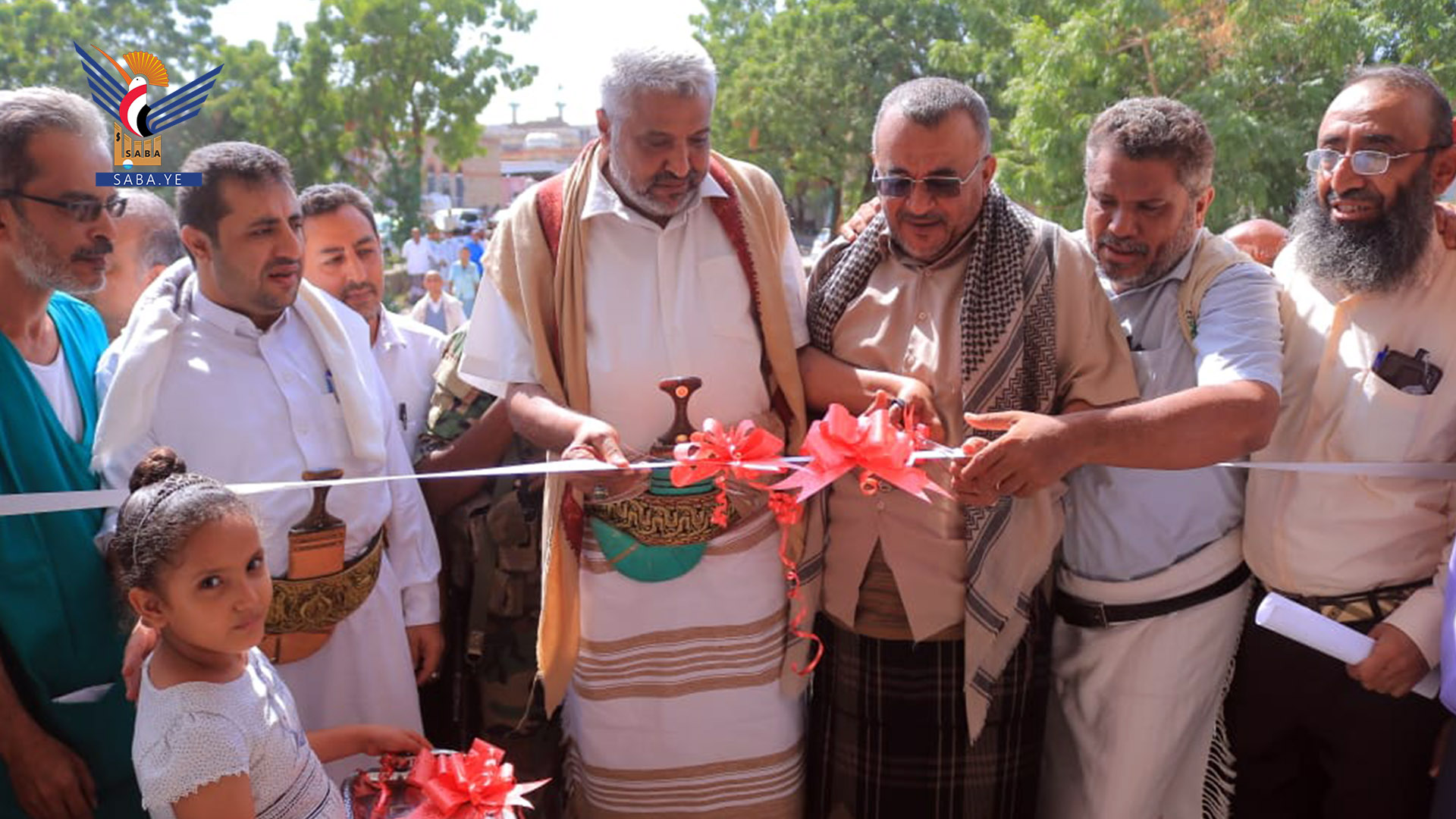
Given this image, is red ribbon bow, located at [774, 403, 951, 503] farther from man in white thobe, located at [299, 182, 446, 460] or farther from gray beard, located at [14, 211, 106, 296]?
gray beard, located at [14, 211, 106, 296]

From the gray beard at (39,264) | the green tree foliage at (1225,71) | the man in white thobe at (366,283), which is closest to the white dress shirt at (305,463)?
the gray beard at (39,264)

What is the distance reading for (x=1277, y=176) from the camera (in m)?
12.5

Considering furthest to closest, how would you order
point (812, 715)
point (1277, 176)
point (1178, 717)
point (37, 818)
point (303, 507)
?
point (1277, 176) → point (812, 715) → point (1178, 717) → point (303, 507) → point (37, 818)

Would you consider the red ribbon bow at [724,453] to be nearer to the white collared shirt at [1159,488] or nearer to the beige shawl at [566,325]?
the beige shawl at [566,325]

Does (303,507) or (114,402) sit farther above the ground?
(114,402)

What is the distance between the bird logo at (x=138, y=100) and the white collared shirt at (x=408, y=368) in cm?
230

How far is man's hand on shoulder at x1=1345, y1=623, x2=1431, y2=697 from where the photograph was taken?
2.91 metres

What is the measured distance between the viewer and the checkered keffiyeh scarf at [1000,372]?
303 centimetres

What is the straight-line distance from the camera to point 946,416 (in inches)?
122

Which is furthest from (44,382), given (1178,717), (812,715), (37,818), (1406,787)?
(1406,787)

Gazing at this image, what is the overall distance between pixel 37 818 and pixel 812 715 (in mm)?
2218

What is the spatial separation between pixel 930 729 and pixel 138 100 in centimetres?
523

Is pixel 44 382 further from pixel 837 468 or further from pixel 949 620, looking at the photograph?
pixel 949 620
